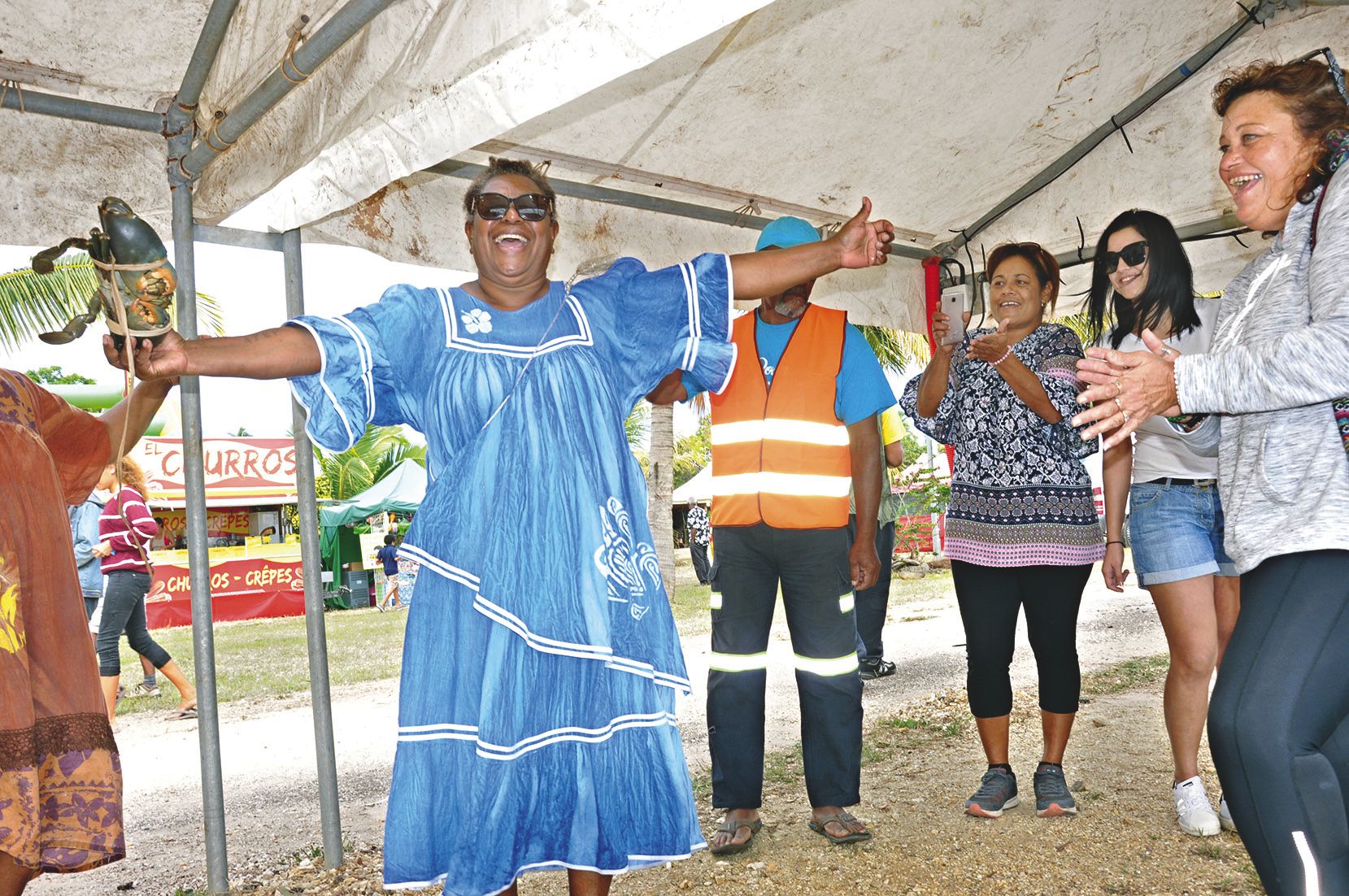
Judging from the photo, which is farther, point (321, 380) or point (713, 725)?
point (713, 725)

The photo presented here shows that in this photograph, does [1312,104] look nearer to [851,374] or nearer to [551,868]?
[851,374]

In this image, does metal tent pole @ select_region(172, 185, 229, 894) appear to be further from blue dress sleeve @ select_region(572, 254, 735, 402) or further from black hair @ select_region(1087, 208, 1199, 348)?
black hair @ select_region(1087, 208, 1199, 348)

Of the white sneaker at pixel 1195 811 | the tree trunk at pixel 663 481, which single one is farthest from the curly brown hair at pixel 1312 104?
the tree trunk at pixel 663 481

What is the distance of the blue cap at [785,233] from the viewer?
3.63 metres

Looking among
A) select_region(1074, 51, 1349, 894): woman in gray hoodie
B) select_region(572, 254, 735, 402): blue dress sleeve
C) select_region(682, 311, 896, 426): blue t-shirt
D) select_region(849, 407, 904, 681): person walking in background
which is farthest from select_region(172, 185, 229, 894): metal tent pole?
select_region(849, 407, 904, 681): person walking in background

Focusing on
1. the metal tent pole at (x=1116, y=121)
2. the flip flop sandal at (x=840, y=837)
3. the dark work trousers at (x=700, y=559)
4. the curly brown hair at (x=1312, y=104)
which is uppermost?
the metal tent pole at (x=1116, y=121)

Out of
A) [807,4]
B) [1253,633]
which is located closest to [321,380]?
[1253,633]

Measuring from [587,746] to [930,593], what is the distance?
44.2 feet

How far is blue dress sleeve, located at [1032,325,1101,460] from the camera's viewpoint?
11.6 feet

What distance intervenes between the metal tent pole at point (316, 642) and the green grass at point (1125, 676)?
452 cm

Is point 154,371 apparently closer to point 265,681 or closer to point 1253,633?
point 1253,633

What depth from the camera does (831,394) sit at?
3516 millimetres

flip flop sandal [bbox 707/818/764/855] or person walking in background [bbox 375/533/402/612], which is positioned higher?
person walking in background [bbox 375/533/402/612]

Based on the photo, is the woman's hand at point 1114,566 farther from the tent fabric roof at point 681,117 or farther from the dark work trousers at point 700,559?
the dark work trousers at point 700,559
